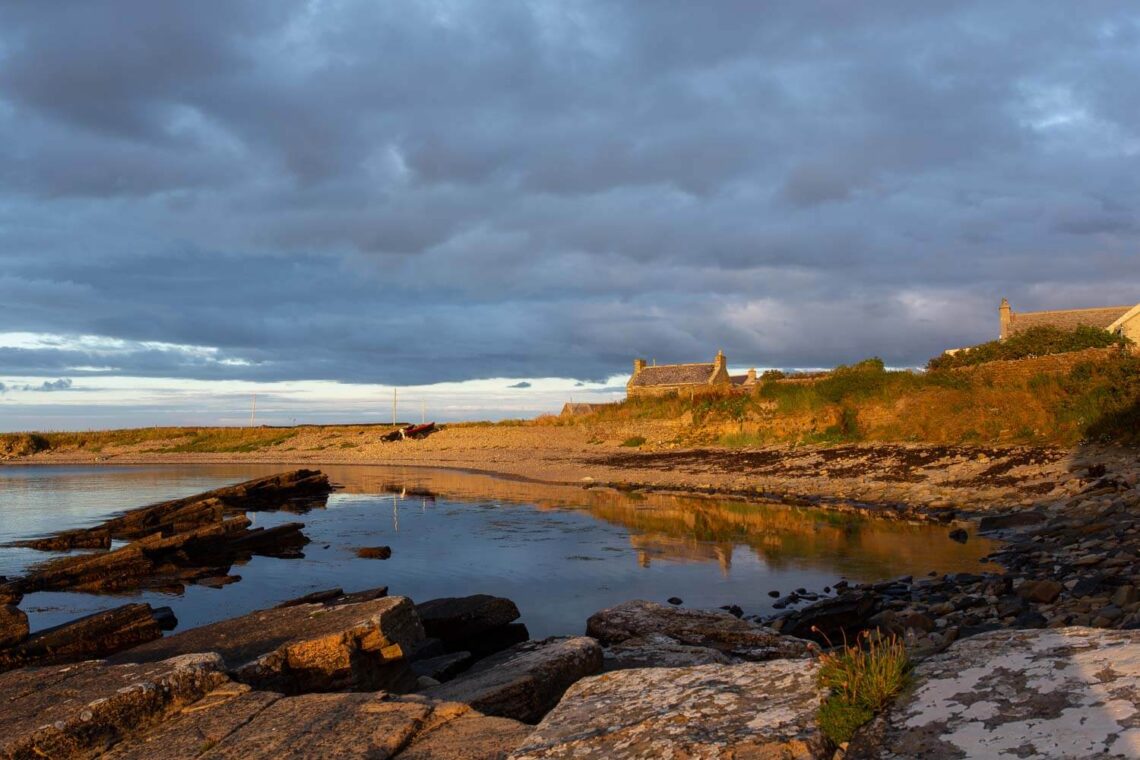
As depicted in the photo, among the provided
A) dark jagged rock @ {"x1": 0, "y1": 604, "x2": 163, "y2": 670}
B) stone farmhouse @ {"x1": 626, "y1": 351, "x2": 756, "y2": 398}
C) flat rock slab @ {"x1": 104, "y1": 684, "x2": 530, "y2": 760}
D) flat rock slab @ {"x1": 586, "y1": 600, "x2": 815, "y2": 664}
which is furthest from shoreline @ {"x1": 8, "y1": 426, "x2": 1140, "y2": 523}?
stone farmhouse @ {"x1": 626, "y1": 351, "x2": 756, "y2": 398}

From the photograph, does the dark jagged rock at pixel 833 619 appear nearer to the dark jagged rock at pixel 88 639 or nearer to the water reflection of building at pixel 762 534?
the water reflection of building at pixel 762 534

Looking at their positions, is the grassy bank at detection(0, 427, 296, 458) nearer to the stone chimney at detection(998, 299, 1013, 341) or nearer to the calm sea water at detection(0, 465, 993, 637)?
the calm sea water at detection(0, 465, 993, 637)

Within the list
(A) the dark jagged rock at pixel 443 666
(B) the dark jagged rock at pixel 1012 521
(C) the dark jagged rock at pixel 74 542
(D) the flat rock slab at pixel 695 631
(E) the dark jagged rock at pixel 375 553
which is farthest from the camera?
(C) the dark jagged rock at pixel 74 542

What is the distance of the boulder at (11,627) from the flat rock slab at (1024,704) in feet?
34.3

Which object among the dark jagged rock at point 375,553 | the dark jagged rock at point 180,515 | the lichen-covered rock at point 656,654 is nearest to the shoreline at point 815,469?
the dark jagged rock at point 180,515

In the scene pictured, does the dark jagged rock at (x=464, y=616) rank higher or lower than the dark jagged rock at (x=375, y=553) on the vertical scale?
higher

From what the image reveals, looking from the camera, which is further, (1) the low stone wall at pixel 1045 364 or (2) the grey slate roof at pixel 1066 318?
(2) the grey slate roof at pixel 1066 318

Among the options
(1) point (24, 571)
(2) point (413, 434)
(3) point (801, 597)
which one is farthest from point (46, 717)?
(2) point (413, 434)

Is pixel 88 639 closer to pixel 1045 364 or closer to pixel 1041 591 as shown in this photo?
pixel 1041 591

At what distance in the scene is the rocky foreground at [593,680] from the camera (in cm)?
336

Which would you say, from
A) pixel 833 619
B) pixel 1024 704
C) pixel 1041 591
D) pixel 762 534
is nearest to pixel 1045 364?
pixel 762 534

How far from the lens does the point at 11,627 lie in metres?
9.80

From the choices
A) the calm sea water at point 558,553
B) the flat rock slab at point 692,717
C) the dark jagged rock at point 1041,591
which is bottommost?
the calm sea water at point 558,553

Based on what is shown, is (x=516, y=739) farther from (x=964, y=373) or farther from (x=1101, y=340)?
(x=1101, y=340)
